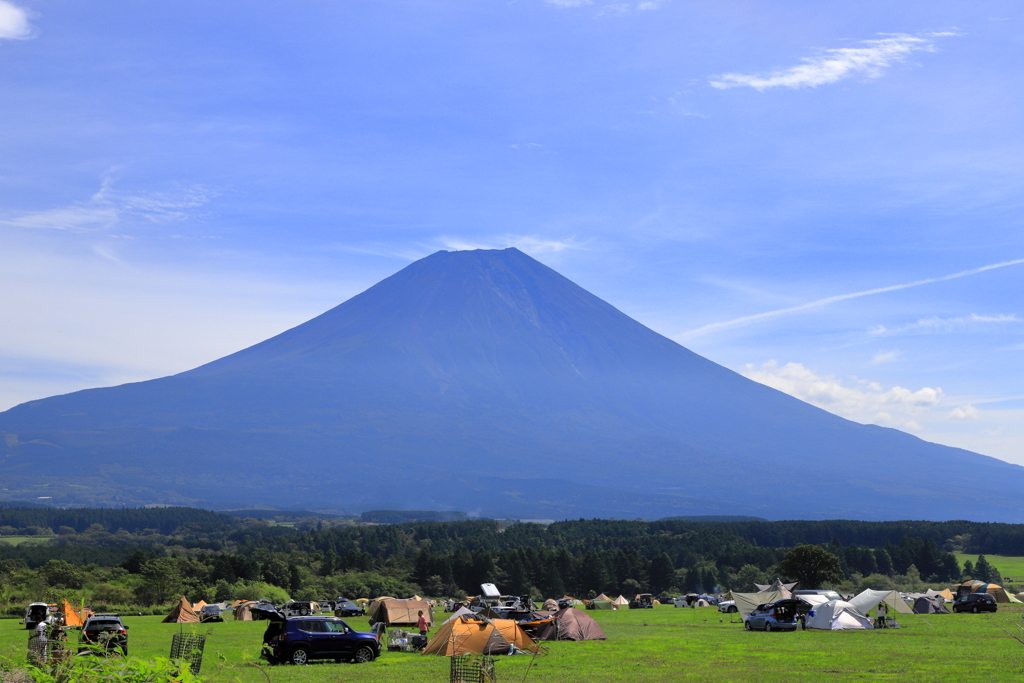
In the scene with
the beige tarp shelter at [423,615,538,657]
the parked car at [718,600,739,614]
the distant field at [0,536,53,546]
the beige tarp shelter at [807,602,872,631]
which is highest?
the beige tarp shelter at [423,615,538,657]

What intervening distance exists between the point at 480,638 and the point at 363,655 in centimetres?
372

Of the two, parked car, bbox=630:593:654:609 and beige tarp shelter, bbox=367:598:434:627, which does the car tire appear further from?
parked car, bbox=630:593:654:609

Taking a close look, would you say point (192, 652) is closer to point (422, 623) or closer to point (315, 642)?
point (315, 642)

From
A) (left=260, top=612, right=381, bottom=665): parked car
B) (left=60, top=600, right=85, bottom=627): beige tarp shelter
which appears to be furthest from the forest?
(left=260, top=612, right=381, bottom=665): parked car

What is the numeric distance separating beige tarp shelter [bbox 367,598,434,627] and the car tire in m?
12.3

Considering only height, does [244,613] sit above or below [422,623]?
below

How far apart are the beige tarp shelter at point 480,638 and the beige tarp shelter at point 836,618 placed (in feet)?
50.8

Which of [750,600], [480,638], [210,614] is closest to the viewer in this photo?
[480,638]

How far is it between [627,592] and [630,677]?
68.8 meters

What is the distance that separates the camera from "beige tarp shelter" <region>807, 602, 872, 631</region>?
126 ft

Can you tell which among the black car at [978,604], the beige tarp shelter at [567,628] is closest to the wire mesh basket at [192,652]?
the beige tarp shelter at [567,628]

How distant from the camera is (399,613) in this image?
133 feet

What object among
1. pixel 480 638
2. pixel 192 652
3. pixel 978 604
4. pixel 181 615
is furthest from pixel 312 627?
pixel 978 604

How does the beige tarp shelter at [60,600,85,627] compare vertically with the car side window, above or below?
below
